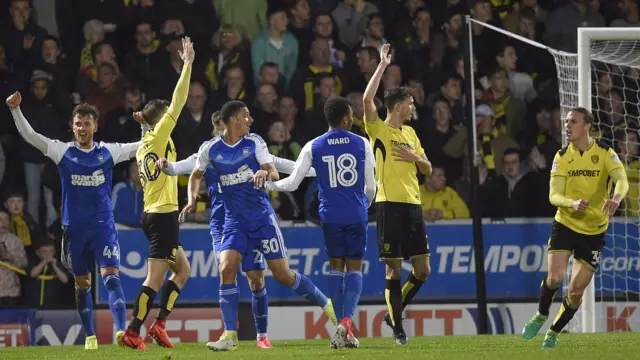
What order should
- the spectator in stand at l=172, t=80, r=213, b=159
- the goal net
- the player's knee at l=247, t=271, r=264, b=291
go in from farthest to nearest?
1. the spectator in stand at l=172, t=80, r=213, b=159
2. the goal net
3. the player's knee at l=247, t=271, r=264, b=291

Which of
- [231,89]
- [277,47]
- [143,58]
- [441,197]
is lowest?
[441,197]

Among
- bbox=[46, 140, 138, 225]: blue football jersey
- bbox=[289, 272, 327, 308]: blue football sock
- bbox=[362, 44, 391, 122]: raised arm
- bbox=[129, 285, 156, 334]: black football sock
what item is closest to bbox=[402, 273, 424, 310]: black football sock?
bbox=[289, 272, 327, 308]: blue football sock

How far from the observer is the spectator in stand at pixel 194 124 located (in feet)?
46.9

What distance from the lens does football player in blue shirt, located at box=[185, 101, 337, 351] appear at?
940 centimetres

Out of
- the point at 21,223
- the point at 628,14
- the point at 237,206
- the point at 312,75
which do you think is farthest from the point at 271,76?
the point at 237,206

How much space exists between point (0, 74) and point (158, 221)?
5287 mm

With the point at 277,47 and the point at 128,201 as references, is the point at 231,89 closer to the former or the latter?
the point at 277,47

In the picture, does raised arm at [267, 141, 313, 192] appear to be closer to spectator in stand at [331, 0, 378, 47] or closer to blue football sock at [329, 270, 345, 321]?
blue football sock at [329, 270, 345, 321]

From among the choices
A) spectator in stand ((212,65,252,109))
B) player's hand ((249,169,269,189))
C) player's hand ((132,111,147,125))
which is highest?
spectator in stand ((212,65,252,109))

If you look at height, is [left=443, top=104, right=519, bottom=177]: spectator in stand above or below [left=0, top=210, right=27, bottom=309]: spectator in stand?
above

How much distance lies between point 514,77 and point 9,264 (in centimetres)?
673

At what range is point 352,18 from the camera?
15820 mm

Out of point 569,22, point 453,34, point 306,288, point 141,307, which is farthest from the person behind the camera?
point 569,22

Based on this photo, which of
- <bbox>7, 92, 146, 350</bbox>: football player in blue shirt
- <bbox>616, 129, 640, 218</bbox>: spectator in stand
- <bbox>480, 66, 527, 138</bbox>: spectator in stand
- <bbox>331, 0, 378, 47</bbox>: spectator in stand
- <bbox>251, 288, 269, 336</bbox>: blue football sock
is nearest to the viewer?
<bbox>251, 288, 269, 336</bbox>: blue football sock
